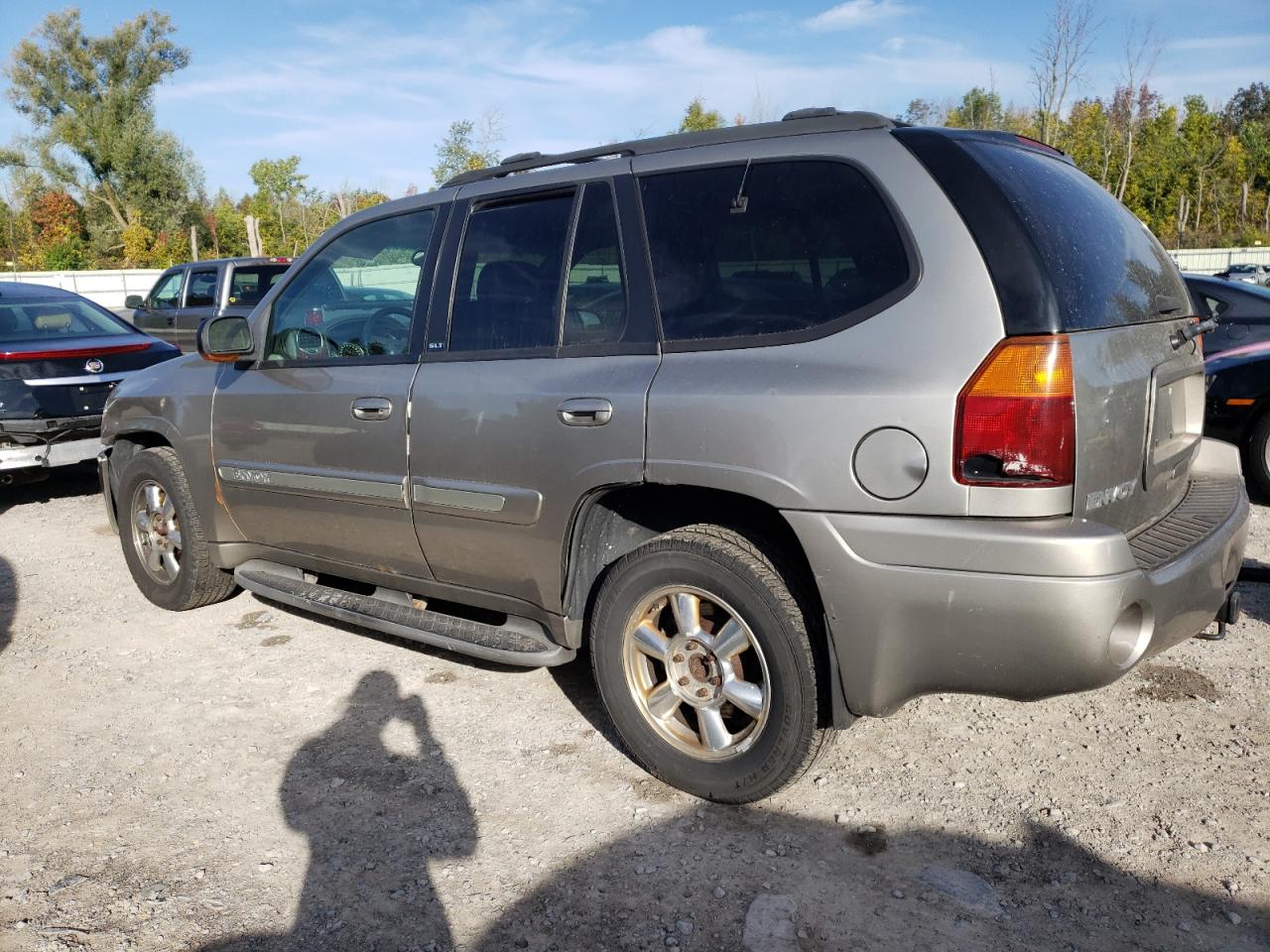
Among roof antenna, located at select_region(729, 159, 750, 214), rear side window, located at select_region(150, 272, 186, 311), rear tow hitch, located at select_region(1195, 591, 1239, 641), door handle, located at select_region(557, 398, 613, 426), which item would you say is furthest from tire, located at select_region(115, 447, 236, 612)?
rear side window, located at select_region(150, 272, 186, 311)

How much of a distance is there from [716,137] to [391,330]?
1540 millimetres

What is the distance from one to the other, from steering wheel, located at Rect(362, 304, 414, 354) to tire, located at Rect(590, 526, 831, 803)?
132 centimetres

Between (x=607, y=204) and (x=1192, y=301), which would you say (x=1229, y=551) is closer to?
(x=1192, y=301)

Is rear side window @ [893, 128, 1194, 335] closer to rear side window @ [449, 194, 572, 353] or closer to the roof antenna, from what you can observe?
the roof antenna

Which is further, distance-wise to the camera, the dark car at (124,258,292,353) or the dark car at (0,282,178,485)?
the dark car at (124,258,292,353)

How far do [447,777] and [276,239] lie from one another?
41.9 meters

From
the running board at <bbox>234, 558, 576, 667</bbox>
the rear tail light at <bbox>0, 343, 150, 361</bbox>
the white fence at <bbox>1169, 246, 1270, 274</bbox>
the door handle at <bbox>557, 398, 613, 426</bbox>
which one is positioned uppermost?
the rear tail light at <bbox>0, 343, 150, 361</bbox>

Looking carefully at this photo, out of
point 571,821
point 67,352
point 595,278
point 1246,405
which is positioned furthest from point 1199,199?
point 571,821

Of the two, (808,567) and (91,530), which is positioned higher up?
(808,567)

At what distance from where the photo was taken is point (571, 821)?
3.14 meters

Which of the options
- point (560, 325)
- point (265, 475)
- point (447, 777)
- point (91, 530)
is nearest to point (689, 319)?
point (560, 325)

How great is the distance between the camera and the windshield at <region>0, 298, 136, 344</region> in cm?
809

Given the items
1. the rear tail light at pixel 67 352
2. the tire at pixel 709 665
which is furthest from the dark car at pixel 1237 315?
the rear tail light at pixel 67 352

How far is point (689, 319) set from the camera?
312 cm
